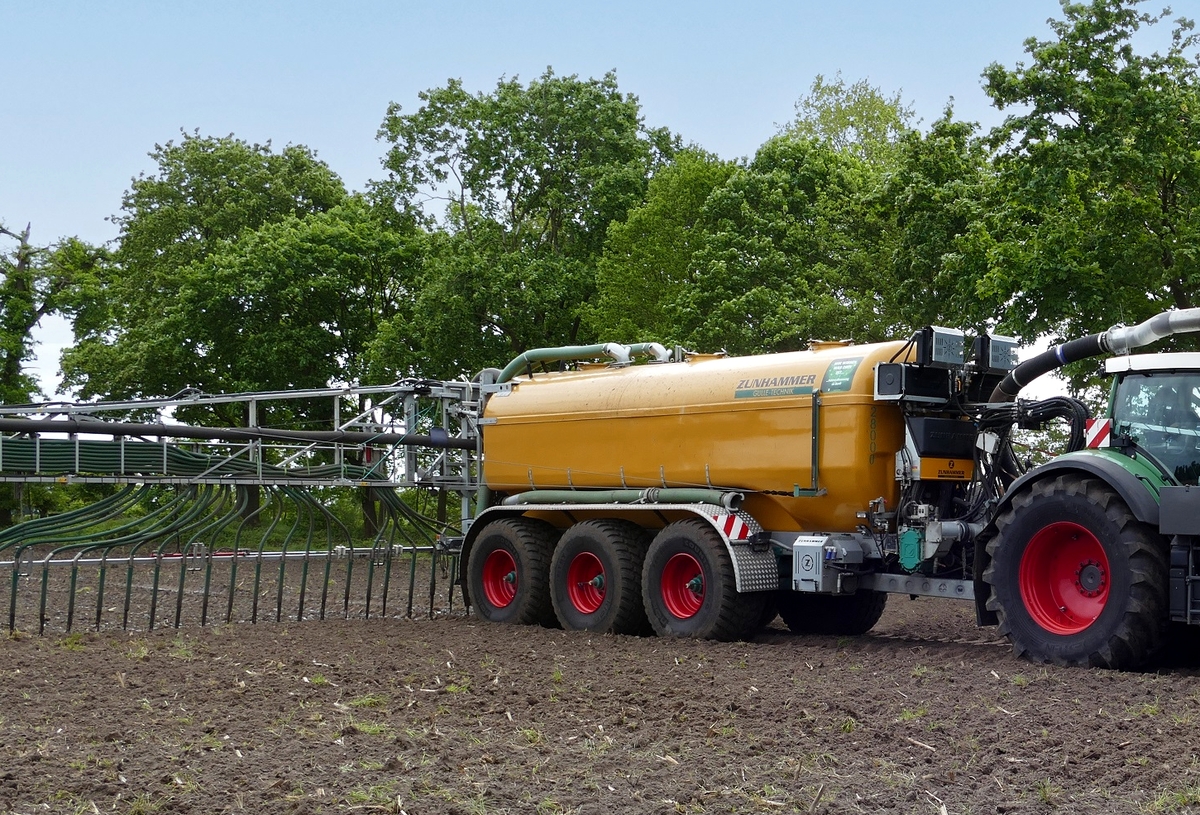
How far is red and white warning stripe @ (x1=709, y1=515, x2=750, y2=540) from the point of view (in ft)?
40.4

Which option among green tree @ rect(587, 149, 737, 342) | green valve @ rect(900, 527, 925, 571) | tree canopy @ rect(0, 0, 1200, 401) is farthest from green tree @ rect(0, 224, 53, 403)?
green valve @ rect(900, 527, 925, 571)

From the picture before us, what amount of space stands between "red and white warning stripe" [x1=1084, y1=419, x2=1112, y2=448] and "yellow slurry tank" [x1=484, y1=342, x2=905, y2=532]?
79.4 inches

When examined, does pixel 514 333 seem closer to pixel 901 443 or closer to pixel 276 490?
pixel 276 490

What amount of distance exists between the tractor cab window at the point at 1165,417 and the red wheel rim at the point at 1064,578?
0.78m

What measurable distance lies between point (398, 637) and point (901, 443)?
5.16 metres

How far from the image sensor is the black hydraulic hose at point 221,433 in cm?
1449

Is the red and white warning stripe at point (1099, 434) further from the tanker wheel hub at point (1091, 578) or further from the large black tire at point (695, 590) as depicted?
the large black tire at point (695, 590)

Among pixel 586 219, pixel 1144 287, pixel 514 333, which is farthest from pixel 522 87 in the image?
pixel 1144 287

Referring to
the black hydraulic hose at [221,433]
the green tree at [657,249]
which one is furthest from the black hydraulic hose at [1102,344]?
the green tree at [657,249]

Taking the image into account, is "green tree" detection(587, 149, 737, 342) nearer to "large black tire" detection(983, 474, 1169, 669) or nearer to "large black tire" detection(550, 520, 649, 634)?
"large black tire" detection(550, 520, 649, 634)

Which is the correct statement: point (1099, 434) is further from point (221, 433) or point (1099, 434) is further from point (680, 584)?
point (221, 433)

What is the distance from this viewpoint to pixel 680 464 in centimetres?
1330

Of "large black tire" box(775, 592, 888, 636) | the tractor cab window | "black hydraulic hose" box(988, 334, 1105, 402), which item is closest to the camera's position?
the tractor cab window

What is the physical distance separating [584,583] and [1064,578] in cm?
547
